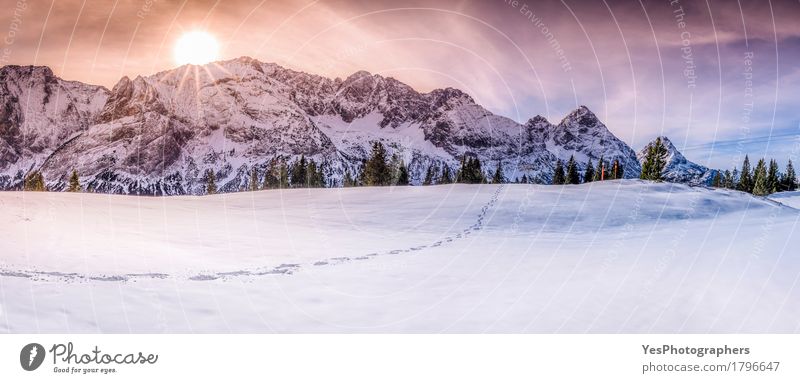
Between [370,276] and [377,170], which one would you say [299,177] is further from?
[370,276]

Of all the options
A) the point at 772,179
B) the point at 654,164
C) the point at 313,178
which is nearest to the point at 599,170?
the point at 772,179

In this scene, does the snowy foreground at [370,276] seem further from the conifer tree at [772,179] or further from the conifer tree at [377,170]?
the conifer tree at [377,170]

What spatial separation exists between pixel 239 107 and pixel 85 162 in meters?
64.2

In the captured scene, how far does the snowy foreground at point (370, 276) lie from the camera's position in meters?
4.48

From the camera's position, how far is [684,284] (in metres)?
5.05

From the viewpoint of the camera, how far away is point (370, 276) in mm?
5602

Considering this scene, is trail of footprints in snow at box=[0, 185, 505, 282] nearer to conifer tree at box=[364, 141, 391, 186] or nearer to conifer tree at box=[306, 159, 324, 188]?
conifer tree at box=[364, 141, 391, 186]

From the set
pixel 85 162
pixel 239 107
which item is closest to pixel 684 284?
pixel 85 162

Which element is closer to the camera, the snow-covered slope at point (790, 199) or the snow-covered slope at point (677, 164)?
the snow-covered slope at point (677, 164)

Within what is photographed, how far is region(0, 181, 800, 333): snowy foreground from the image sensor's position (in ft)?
14.7

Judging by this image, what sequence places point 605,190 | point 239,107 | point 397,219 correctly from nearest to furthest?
point 397,219 → point 605,190 → point 239,107

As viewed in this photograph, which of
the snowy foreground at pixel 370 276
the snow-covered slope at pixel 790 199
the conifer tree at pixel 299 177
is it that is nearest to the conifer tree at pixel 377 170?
the conifer tree at pixel 299 177
